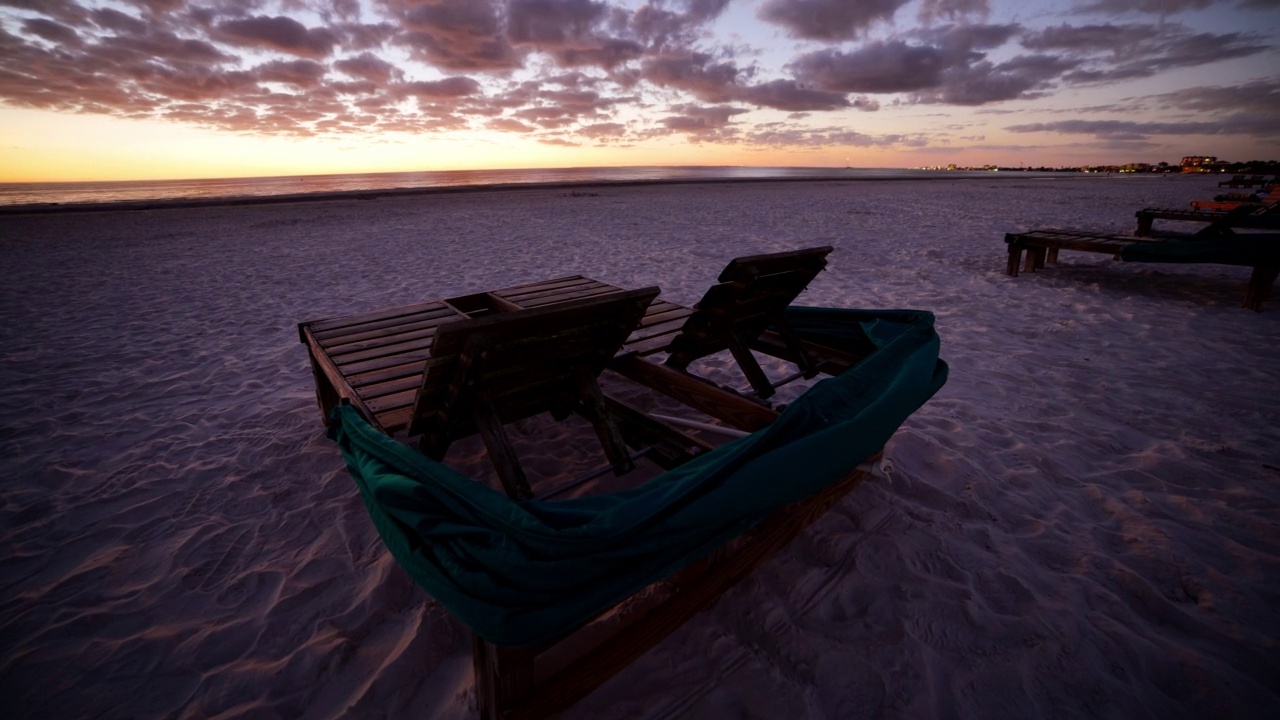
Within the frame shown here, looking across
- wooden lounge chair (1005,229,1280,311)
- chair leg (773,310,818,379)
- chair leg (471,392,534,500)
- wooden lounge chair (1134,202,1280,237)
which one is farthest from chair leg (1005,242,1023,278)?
chair leg (471,392,534,500)

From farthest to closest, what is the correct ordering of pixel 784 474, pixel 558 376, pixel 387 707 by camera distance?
pixel 558 376 < pixel 387 707 < pixel 784 474

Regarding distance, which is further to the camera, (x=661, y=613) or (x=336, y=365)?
(x=336, y=365)

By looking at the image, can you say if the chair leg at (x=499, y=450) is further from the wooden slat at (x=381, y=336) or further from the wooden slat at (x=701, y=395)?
the wooden slat at (x=381, y=336)

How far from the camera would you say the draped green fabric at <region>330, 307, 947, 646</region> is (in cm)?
149

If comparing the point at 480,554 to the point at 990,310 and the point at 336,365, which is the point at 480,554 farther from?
the point at 990,310

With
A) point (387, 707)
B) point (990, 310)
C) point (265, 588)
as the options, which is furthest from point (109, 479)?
point (990, 310)

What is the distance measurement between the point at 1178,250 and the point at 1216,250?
332mm

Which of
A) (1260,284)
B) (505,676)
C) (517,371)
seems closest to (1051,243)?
(1260,284)

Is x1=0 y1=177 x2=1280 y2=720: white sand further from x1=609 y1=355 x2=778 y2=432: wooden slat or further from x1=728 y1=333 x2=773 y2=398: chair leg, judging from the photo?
x1=728 y1=333 x2=773 y2=398: chair leg

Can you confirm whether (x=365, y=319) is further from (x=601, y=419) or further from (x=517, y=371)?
(x=601, y=419)

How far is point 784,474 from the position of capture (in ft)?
5.92

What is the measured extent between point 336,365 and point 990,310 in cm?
706

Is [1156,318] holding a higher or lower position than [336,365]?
lower

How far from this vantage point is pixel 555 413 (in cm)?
322
